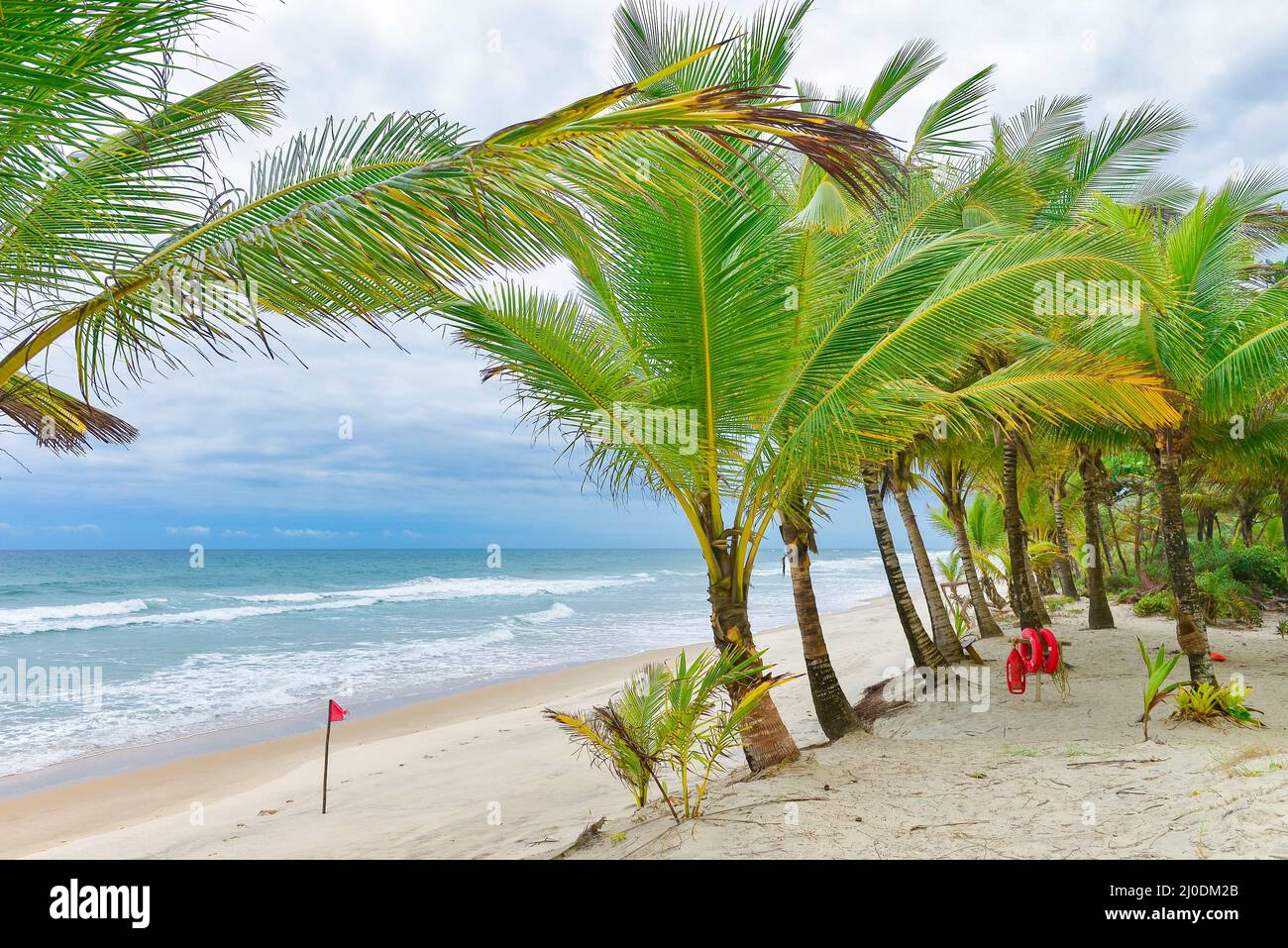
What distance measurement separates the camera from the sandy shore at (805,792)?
3793 mm

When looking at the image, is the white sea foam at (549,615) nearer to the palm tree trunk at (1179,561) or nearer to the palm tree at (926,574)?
the palm tree at (926,574)

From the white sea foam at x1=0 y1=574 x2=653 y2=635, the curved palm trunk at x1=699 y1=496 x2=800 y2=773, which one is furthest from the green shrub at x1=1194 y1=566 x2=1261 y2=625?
the white sea foam at x1=0 y1=574 x2=653 y2=635

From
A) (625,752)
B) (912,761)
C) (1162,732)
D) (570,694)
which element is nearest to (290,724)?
(570,694)

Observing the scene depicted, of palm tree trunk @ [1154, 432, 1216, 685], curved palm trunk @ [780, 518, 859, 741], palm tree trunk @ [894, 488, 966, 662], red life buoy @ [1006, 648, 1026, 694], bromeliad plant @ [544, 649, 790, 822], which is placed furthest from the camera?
palm tree trunk @ [894, 488, 966, 662]

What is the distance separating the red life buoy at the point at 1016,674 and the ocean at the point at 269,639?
1124 centimetres

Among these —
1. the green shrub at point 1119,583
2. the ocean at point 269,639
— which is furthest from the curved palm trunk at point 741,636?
the green shrub at point 1119,583

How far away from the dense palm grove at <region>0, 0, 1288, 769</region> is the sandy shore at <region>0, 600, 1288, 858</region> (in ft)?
3.31

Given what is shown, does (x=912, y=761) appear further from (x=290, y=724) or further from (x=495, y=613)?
(x=495, y=613)

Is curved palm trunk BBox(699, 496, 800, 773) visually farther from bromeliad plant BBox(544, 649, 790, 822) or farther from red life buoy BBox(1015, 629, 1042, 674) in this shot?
red life buoy BBox(1015, 629, 1042, 674)

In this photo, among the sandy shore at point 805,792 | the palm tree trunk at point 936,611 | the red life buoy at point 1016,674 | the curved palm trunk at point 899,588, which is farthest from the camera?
the palm tree trunk at point 936,611

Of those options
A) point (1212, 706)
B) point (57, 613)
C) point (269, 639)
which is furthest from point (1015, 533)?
point (57, 613)

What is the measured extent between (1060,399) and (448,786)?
7213 millimetres

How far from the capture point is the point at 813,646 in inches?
260

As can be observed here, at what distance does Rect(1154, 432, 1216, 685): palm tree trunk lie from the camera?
6434 millimetres
